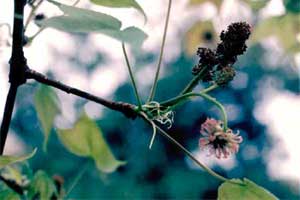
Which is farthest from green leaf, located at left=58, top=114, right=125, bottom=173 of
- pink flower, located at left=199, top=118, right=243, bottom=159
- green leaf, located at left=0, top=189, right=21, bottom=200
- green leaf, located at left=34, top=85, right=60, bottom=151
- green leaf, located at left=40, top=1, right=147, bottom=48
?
green leaf, located at left=40, top=1, right=147, bottom=48

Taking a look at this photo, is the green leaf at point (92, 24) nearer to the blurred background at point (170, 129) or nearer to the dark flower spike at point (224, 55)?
the dark flower spike at point (224, 55)

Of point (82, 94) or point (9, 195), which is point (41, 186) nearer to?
point (9, 195)

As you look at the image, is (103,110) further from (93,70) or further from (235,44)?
(235,44)

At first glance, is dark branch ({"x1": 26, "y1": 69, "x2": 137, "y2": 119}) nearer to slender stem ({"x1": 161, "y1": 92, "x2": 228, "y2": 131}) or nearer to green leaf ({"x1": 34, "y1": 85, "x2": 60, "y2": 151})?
slender stem ({"x1": 161, "y1": 92, "x2": 228, "y2": 131})

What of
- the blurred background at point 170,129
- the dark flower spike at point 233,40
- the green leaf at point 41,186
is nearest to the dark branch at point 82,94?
the dark flower spike at point 233,40

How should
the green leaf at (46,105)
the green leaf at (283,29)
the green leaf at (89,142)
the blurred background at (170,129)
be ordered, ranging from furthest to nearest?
the blurred background at (170,129)
the green leaf at (283,29)
the green leaf at (89,142)
the green leaf at (46,105)

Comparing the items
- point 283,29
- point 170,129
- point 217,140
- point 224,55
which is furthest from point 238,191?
point 170,129

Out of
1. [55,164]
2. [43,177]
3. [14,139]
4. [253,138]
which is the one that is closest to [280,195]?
[253,138]
